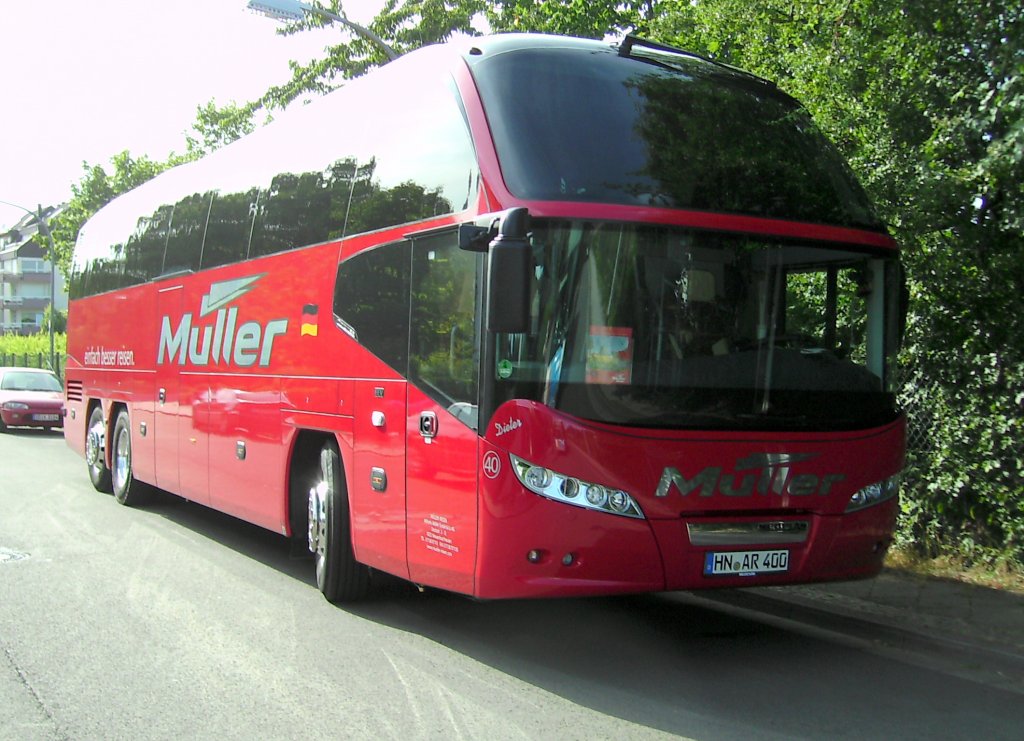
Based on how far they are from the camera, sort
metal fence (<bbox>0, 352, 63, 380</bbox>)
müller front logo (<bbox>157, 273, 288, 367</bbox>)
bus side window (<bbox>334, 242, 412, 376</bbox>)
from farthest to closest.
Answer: metal fence (<bbox>0, 352, 63, 380</bbox>) < müller front logo (<bbox>157, 273, 288, 367</bbox>) < bus side window (<bbox>334, 242, 412, 376</bbox>)

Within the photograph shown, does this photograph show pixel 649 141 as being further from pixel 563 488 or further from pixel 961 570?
pixel 961 570

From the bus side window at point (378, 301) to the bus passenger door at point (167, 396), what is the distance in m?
4.00

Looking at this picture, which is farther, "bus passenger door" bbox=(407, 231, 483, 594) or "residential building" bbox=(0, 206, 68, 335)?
"residential building" bbox=(0, 206, 68, 335)

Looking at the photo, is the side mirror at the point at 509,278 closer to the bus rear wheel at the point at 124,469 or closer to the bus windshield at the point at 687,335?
the bus windshield at the point at 687,335

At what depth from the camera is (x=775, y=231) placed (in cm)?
646

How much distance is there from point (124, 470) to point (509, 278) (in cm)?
922

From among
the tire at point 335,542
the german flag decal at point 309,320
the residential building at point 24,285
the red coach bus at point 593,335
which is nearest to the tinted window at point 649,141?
the red coach bus at point 593,335

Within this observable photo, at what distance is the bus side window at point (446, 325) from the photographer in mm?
6266

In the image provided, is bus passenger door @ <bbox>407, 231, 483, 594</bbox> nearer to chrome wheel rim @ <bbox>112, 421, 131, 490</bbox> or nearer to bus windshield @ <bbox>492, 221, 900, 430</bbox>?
bus windshield @ <bbox>492, 221, 900, 430</bbox>

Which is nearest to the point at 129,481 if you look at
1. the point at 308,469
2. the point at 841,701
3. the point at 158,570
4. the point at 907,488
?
the point at 158,570

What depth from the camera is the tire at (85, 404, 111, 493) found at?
1440 centimetres

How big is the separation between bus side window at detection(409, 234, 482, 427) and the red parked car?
72.3ft

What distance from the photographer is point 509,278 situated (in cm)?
570

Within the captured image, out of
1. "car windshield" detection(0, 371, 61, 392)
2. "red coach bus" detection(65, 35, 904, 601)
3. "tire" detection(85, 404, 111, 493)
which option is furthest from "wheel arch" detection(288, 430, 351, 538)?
"car windshield" detection(0, 371, 61, 392)
